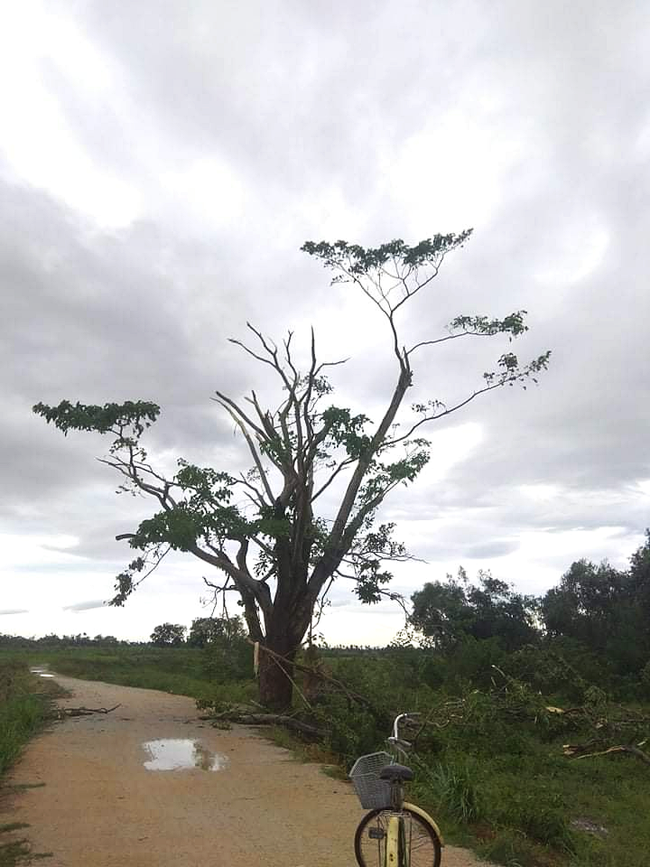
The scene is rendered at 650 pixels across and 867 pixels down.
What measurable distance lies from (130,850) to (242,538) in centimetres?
1116

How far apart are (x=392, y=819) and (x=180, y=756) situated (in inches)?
307

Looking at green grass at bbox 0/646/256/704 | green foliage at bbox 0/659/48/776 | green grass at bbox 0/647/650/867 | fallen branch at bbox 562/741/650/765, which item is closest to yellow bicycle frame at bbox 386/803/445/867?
green grass at bbox 0/647/650/867

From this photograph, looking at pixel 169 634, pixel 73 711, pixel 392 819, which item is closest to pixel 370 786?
pixel 392 819

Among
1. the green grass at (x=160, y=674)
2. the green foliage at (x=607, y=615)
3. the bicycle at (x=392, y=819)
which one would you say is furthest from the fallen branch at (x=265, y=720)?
the green foliage at (x=607, y=615)

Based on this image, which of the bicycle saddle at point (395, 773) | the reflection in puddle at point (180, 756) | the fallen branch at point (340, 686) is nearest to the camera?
the bicycle saddle at point (395, 773)

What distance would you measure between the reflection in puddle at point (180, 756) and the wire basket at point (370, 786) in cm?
611

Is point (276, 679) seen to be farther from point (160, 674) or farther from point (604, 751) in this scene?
point (160, 674)

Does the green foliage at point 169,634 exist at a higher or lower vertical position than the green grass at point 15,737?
higher

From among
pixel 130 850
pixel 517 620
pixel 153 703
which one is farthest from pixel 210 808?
pixel 517 620

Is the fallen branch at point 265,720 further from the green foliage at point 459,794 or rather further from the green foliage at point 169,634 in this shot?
the green foliage at point 169,634

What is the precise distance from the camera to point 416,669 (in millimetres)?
21500

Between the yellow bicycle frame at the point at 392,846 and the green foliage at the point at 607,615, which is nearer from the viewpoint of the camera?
the yellow bicycle frame at the point at 392,846

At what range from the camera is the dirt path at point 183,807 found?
623 centimetres

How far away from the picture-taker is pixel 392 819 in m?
4.73
